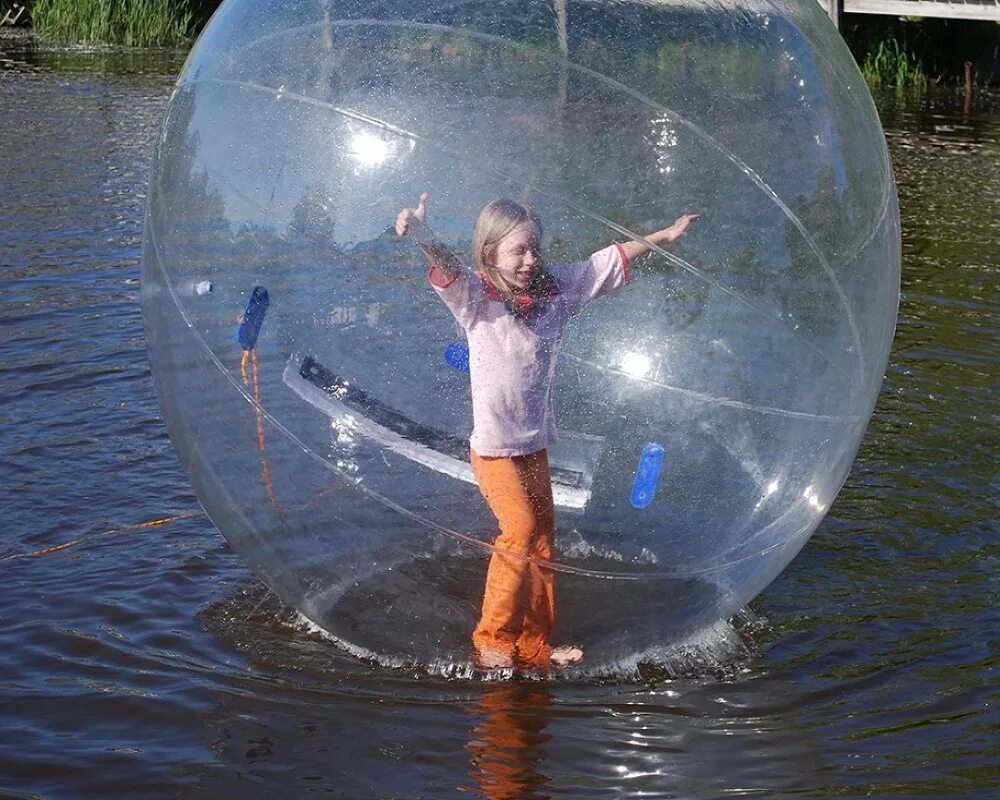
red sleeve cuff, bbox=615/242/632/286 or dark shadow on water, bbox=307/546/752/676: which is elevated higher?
red sleeve cuff, bbox=615/242/632/286

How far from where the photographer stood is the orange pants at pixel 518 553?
425cm

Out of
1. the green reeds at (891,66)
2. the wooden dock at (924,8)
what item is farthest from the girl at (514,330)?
the green reeds at (891,66)

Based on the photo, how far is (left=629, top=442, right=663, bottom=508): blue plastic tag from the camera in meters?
4.18

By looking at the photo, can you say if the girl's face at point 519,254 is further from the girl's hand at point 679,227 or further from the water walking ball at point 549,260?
the girl's hand at point 679,227

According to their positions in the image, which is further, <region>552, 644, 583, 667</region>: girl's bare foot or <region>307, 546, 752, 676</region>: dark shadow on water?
<region>552, 644, 583, 667</region>: girl's bare foot

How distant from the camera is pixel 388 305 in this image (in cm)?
410

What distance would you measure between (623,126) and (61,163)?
10441mm

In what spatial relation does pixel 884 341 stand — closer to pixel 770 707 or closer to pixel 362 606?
pixel 770 707

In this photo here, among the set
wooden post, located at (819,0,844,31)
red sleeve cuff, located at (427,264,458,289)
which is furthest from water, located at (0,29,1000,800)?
wooden post, located at (819,0,844,31)

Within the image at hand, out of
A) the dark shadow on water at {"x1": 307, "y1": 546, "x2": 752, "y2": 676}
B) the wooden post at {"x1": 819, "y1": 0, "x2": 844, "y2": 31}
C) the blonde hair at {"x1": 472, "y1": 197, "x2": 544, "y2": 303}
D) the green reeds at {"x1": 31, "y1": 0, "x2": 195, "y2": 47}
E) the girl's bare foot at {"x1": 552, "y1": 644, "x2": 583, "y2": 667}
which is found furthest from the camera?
the green reeds at {"x1": 31, "y1": 0, "x2": 195, "y2": 47}

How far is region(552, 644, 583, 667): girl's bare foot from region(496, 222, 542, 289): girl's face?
1213 mm

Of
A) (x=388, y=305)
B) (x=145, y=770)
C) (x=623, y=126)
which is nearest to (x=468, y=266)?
(x=388, y=305)

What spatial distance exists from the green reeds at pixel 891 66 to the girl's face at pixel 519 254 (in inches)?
681

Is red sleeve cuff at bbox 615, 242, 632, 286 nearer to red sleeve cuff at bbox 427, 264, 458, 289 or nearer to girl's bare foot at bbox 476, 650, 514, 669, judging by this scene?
red sleeve cuff at bbox 427, 264, 458, 289
